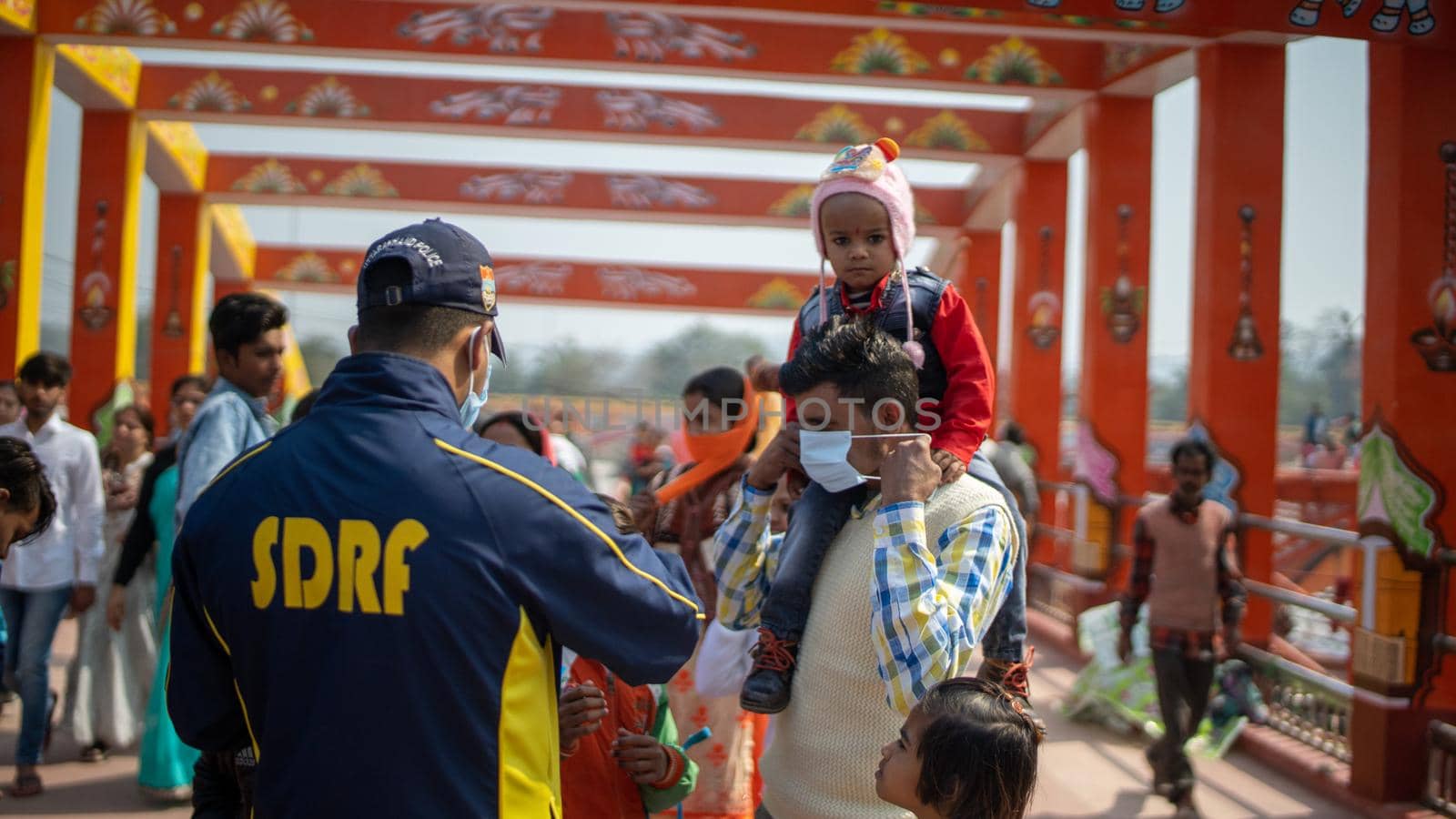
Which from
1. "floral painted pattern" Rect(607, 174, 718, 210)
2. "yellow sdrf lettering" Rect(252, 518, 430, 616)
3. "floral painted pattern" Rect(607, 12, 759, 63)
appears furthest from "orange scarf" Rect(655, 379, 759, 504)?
"floral painted pattern" Rect(607, 174, 718, 210)

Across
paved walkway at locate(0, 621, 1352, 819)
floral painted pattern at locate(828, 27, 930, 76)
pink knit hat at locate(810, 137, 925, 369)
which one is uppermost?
floral painted pattern at locate(828, 27, 930, 76)

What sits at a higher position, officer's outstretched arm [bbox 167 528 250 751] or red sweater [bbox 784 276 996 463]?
red sweater [bbox 784 276 996 463]

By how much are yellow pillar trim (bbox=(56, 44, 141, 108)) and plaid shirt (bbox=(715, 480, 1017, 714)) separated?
969 cm

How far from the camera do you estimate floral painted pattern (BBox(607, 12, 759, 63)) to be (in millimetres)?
9227

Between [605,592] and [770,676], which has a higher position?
[605,592]

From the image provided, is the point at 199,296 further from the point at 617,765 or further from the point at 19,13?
the point at 617,765

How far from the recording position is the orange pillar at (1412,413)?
5477 mm

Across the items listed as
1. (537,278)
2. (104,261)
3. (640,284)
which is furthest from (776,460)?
(537,278)

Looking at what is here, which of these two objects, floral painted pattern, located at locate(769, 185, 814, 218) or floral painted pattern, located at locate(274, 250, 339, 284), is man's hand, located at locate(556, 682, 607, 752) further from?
floral painted pattern, located at locate(274, 250, 339, 284)

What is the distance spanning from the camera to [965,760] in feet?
6.07

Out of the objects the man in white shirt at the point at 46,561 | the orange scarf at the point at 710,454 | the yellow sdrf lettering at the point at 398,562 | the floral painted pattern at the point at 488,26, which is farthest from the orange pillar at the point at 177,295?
the yellow sdrf lettering at the point at 398,562

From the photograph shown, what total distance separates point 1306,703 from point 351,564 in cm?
616

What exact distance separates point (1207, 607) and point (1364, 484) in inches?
39.6

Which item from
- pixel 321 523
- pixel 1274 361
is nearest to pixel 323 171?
pixel 1274 361
